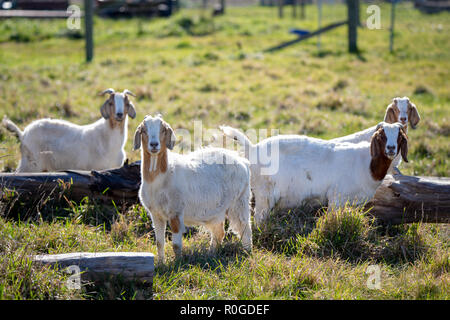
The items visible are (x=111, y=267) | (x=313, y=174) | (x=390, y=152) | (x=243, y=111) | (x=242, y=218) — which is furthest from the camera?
(x=243, y=111)

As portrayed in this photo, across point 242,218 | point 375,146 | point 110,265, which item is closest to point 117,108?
point 242,218

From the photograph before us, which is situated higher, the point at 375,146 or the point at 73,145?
the point at 375,146

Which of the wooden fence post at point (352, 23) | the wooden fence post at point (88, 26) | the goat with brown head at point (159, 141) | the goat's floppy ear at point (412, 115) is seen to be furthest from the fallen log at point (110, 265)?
the wooden fence post at point (352, 23)

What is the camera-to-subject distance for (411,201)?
566 cm

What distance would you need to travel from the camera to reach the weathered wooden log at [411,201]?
18.4 feet

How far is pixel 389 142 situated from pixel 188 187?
2.25 m

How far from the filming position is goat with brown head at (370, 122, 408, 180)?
553 cm

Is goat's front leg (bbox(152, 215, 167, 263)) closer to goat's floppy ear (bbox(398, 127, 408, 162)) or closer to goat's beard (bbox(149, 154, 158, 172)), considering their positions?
goat's beard (bbox(149, 154, 158, 172))

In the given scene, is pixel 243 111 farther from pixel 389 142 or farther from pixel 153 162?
pixel 153 162

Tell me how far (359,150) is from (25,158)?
4.61 meters

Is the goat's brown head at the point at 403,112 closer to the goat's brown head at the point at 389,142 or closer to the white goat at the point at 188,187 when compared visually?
the goat's brown head at the point at 389,142

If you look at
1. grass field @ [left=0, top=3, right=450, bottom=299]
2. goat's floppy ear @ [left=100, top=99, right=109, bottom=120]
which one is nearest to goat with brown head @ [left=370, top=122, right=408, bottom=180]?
grass field @ [left=0, top=3, right=450, bottom=299]

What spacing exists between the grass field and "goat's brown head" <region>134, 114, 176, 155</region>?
1076 millimetres

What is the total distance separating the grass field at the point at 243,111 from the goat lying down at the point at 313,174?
0.87 feet
